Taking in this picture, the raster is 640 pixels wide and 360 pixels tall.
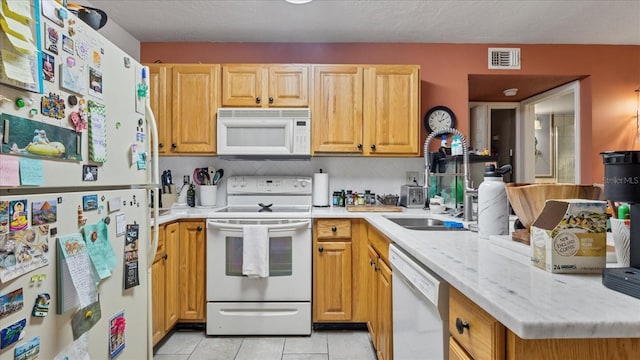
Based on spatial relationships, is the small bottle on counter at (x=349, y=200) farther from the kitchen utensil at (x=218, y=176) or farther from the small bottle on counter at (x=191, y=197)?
the small bottle on counter at (x=191, y=197)

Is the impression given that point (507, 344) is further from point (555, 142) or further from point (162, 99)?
point (555, 142)

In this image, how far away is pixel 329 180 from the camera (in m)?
3.18

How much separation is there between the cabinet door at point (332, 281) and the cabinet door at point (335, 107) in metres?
0.81

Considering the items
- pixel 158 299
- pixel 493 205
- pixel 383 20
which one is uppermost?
pixel 383 20

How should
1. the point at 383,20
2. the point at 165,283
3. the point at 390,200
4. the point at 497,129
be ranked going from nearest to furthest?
the point at 165,283 → the point at 383,20 → the point at 390,200 → the point at 497,129

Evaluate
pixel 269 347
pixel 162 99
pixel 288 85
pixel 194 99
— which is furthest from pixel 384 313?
pixel 162 99

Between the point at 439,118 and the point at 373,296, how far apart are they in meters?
1.79

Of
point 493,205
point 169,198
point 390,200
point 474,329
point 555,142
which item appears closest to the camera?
point 474,329

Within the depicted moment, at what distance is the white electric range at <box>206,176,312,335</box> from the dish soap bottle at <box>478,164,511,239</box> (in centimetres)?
135

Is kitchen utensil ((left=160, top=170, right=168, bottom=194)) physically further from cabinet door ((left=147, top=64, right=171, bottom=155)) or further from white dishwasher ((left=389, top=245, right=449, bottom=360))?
white dishwasher ((left=389, top=245, right=449, bottom=360))

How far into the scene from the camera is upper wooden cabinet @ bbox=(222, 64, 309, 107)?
9.26 feet

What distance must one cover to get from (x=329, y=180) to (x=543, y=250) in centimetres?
235

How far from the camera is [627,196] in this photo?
0.73 metres

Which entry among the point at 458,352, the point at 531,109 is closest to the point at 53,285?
the point at 458,352
